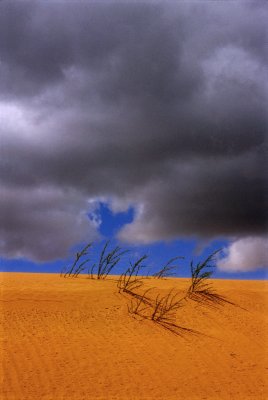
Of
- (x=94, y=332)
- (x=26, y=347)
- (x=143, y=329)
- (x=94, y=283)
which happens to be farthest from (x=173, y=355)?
(x=94, y=283)

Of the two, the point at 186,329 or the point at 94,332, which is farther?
the point at 186,329

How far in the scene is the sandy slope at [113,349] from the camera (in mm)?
5902

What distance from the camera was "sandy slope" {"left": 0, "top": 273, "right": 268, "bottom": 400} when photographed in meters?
5.90

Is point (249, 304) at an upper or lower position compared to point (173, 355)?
upper

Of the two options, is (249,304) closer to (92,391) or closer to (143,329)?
(143,329)

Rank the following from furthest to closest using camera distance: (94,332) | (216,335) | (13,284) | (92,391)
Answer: (13,284), (216,335), (94,332), (92,391)

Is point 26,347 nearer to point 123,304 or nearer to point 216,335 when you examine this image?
point 123,304

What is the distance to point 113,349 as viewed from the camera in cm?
689

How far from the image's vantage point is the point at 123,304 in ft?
27.4

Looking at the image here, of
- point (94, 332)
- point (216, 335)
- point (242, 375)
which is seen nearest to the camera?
point (242, 375)

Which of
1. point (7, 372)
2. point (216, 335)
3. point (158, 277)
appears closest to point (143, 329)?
point (216, 335)

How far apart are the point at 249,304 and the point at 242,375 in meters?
3.14

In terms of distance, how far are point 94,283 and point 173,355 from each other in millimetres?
3010

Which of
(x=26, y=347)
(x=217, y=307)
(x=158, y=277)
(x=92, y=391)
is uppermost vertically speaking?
(x=158, y=277)
